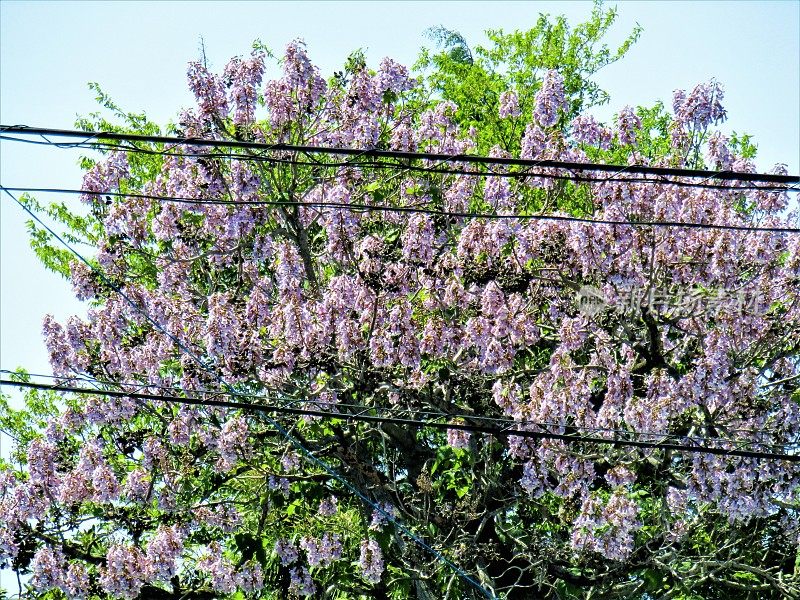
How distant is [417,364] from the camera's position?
44.5 feet

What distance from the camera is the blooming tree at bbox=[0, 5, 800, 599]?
1323 centimetres

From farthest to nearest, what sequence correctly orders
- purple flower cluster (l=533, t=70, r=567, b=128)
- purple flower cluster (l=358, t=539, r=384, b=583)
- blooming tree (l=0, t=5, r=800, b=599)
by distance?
1. purple flower cluster (l=533, t=70, r=567, b=128)
2. purple flower cluster (l=358, t=539, r=384, b=583)
3. blooming tree (l=0, t=5, r=800, b=599)

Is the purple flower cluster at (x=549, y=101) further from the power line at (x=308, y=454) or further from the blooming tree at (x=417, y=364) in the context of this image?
the power line at (x=308, y=454)

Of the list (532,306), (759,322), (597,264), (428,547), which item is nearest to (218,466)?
(428,547)

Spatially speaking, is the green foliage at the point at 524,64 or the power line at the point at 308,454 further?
the green foliage at the point at 524,64

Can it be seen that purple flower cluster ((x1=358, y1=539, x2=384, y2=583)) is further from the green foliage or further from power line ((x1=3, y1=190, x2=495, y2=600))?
the green foliage

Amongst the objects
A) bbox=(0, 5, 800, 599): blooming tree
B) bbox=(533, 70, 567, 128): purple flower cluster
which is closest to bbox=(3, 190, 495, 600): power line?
bbox=(0, 5, 800, 599): blooming tree

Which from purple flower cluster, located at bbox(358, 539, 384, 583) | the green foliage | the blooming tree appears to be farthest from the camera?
the green foliage

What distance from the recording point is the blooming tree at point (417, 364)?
43.4 feet

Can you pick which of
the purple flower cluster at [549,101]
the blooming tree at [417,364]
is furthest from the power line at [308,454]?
the purple flower cluster at [549,101]

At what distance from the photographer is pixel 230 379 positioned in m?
13.6

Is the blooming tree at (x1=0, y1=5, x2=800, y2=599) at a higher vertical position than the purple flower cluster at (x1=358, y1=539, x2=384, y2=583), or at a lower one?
higher

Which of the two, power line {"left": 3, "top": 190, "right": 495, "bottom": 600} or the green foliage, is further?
the green foliage

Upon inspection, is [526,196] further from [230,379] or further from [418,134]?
[230,379]
